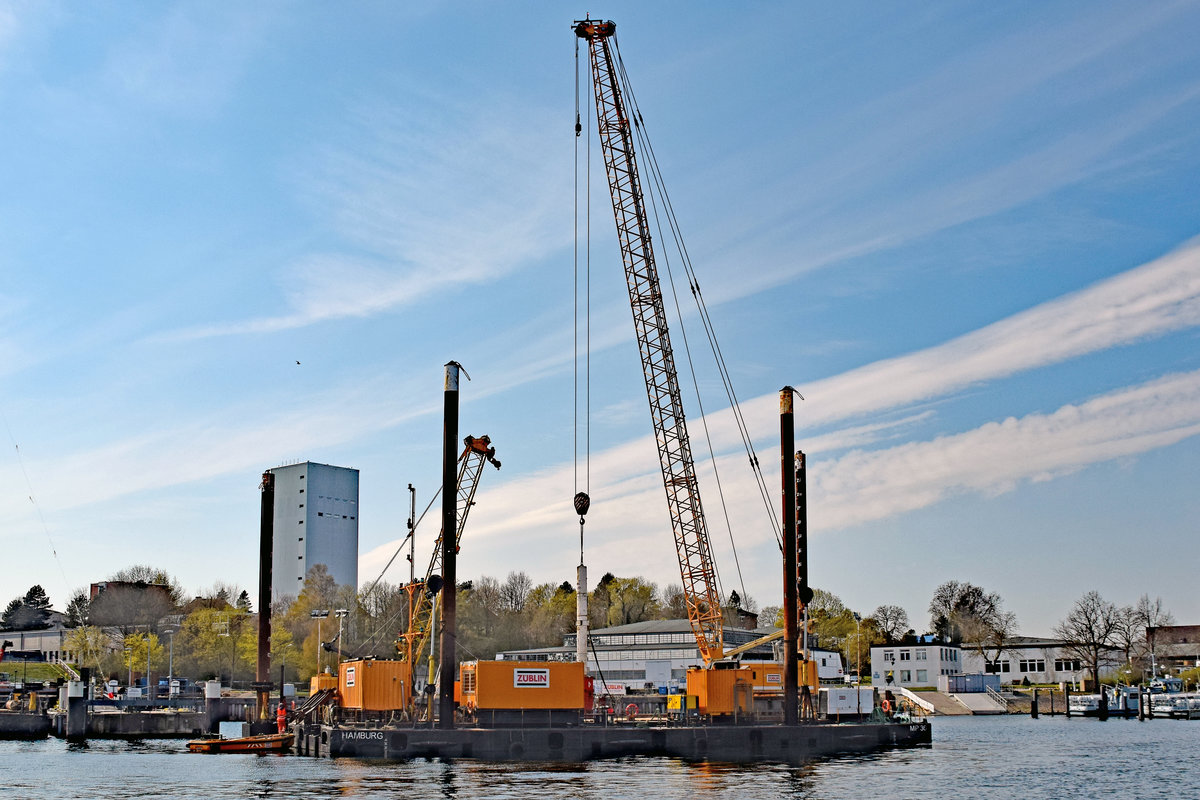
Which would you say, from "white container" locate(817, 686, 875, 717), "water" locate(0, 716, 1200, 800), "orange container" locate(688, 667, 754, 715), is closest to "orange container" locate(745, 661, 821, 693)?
"orange container" locate(688, 667, 754, 715)

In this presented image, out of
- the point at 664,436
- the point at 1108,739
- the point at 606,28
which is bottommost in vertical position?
the point at 1108,739

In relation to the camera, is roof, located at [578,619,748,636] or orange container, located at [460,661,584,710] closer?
orange container, located at [460,661,584,710]

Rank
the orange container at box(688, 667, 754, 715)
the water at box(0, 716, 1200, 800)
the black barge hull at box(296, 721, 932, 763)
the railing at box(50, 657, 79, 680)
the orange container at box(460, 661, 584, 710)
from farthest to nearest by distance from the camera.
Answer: the railing at box(50, 657, 79, 680), the orange container at box(688, 667, 754, 715), the orange container at box(460, 661, 584, 710), the black barge hull at box(296, 721, 932, 763), the water at box(0, 716, 1200, 800)

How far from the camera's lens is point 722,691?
76.8 meters

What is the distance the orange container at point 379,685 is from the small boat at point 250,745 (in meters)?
8.18

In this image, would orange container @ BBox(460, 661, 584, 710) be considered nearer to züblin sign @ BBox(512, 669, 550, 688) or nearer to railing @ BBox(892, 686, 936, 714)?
züblin sign @ BBox(512, 669, 550, 688)

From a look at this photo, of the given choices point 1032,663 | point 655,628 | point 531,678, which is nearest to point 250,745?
point 531,678

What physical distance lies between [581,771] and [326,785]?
44.4ft

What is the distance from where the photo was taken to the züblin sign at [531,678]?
231ft

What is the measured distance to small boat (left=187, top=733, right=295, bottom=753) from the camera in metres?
79.7

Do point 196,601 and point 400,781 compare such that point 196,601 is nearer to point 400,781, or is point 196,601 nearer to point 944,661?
point 944,661

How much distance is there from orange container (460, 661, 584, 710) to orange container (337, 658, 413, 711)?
184 inches

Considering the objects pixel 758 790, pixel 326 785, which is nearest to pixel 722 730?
pixel 758 790

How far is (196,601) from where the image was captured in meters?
196
